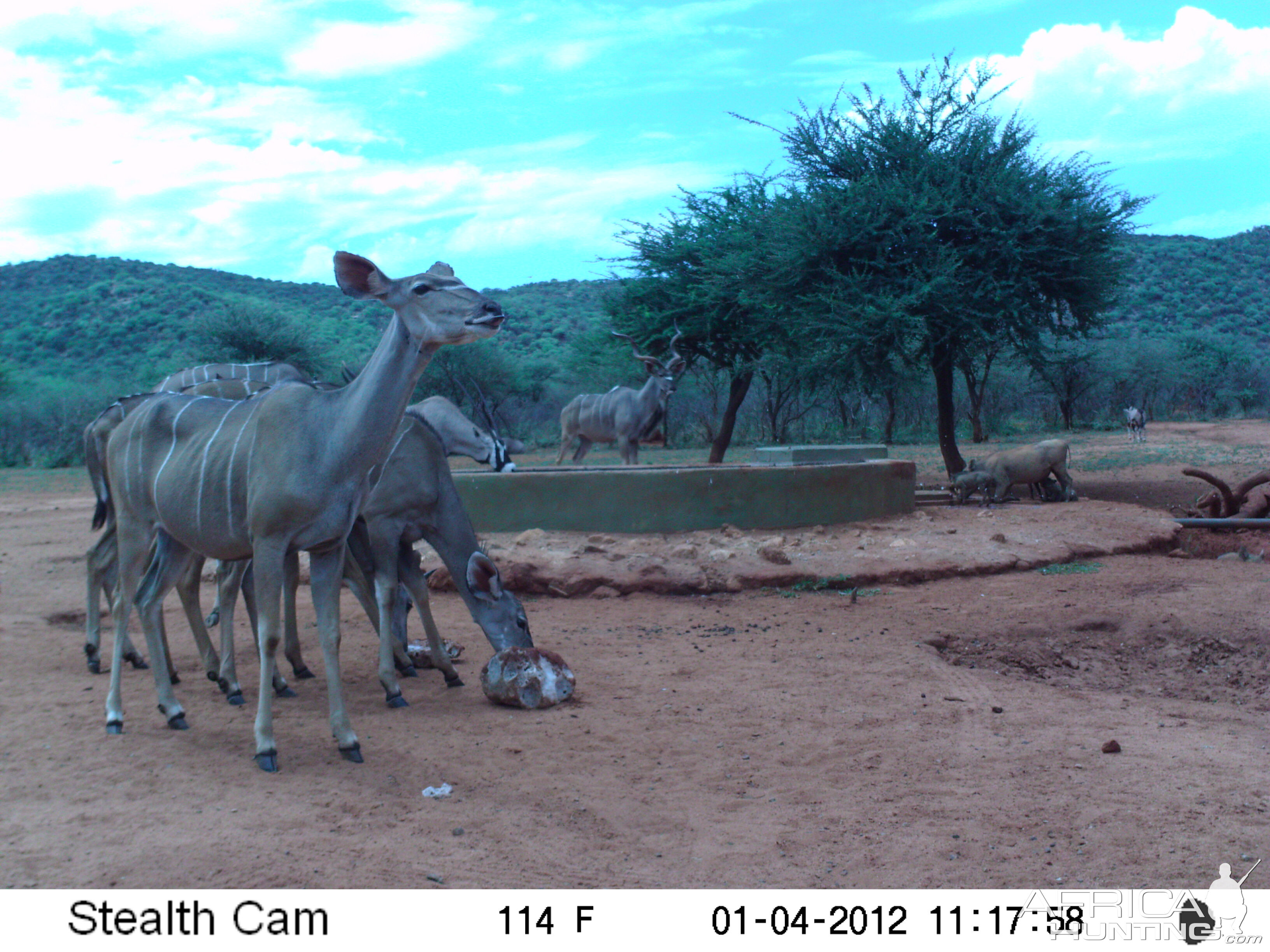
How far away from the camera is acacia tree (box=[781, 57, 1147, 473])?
48.1ft

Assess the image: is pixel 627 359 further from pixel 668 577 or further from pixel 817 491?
pixel 668 577

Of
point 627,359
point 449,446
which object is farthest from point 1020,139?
point 627,359

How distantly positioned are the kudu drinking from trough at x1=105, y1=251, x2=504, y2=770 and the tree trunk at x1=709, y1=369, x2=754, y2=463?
577 inches

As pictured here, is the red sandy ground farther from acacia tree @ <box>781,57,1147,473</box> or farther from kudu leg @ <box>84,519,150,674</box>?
acacia tree @ <box>781,57,1147,473</box>

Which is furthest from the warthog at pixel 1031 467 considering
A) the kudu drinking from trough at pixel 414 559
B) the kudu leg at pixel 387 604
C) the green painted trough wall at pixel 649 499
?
the kudu leg at pixel 387 604

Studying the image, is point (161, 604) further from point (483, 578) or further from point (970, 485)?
point (970, 485)

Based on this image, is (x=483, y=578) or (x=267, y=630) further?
(x=483, y=578)

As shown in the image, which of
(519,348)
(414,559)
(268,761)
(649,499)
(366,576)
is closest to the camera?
(268,761)

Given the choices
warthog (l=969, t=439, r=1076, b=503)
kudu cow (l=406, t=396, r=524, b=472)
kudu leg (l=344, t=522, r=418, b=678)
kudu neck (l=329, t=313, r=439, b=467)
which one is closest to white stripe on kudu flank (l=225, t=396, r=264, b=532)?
kudu neck (l=329, t=313, r=439, b=467)

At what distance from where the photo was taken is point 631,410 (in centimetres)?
1794

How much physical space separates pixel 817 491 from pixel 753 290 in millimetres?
6783

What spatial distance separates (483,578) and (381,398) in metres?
1.75
